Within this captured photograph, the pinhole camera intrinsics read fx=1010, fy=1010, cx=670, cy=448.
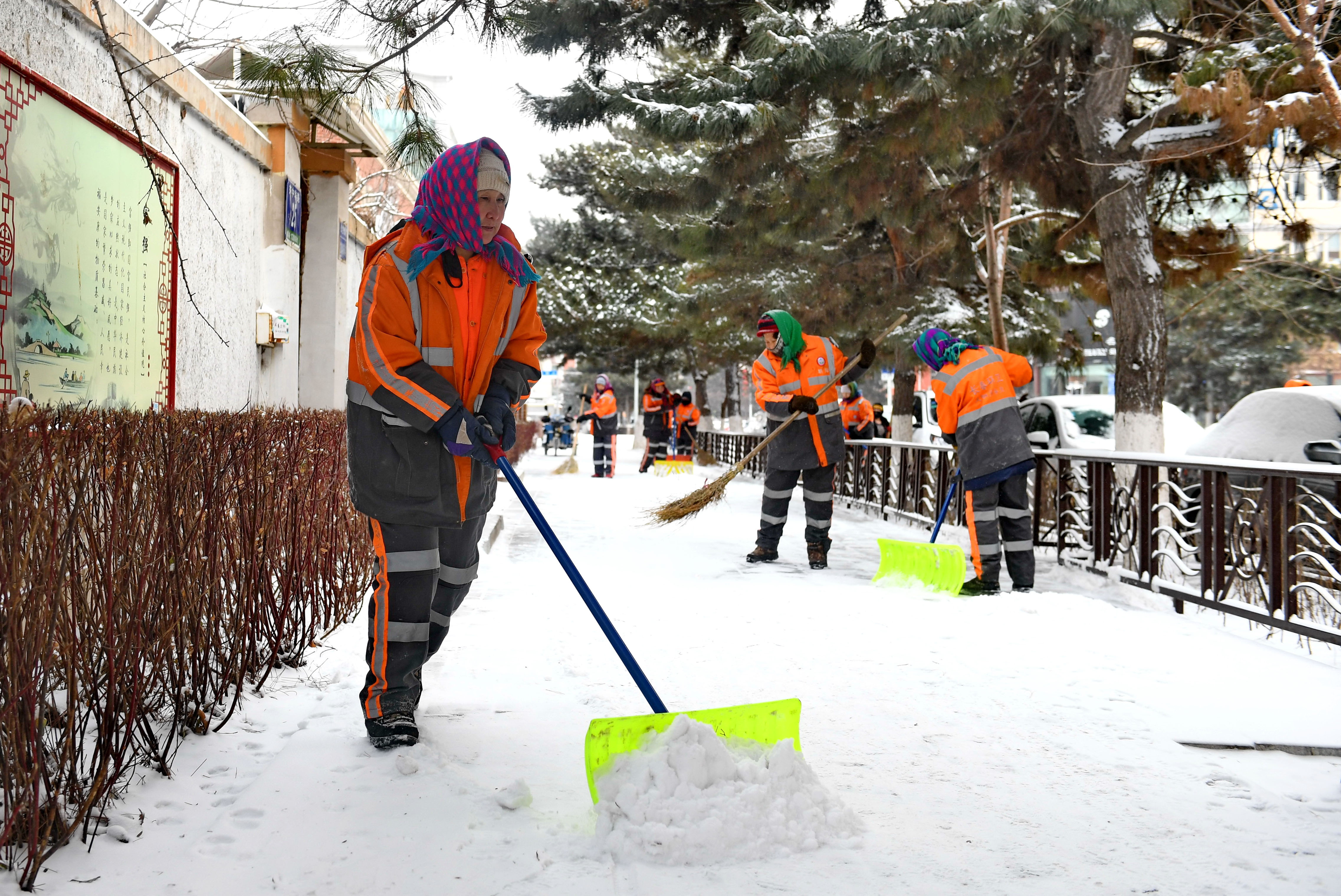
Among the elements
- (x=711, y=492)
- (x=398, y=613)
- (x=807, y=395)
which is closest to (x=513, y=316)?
(x=398, y=613)

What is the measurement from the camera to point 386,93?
489 cm

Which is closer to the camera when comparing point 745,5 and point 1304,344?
point 745,5

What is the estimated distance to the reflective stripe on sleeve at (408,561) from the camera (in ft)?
10.2

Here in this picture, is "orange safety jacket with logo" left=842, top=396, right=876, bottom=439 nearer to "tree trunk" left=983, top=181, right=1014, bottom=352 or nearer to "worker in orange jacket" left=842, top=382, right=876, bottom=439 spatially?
"worker in orange jacket" left=842, top=382, right=876, bottom=439

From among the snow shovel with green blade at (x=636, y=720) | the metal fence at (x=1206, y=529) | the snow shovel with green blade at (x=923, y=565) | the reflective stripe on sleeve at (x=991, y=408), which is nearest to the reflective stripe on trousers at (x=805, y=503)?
the snow shovel with green blade at (x=923, y=565)

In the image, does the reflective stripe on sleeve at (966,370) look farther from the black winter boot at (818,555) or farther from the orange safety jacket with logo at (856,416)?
the orange safety jacket with logo at (856,416)

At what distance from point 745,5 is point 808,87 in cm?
132

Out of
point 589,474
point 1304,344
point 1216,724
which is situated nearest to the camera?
point 1216,724

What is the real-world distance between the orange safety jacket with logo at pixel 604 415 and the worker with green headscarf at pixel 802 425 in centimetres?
984

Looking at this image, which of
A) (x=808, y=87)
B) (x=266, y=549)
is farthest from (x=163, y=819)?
(x=808, y=87)

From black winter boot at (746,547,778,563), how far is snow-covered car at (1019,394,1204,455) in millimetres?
4104

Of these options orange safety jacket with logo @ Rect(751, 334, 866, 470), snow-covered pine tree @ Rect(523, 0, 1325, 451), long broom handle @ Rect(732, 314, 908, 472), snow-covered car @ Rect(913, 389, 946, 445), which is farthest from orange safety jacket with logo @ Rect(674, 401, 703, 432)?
long broom handle @ Rect(732, 314, 908, 472)

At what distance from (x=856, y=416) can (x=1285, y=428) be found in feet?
25.4

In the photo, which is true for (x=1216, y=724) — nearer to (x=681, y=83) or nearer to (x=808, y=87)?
(x=808, y=87)
